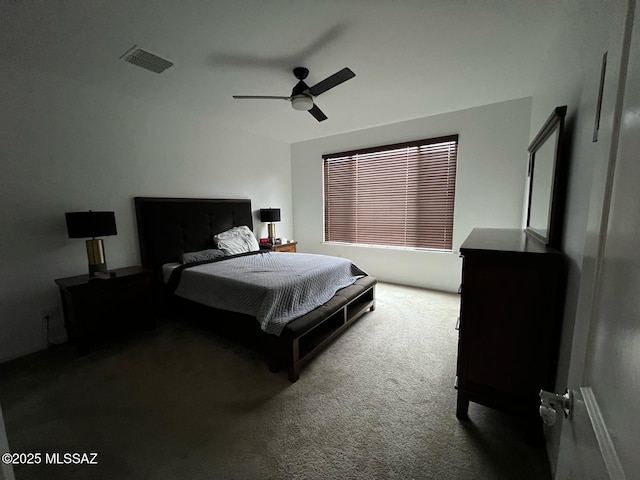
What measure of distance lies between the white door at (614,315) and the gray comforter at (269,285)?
175 centimetres

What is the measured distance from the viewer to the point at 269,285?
89.1 inches

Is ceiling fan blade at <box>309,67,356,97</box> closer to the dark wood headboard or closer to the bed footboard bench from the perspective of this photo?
the bed footboard bench

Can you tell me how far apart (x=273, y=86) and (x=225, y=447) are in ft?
10.4

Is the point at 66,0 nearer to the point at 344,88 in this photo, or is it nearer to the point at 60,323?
the point at 344,88

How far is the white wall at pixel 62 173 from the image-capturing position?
7.58 ft

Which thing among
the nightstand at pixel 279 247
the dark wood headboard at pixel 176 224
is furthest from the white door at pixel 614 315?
the nightstand at pixel 279 247

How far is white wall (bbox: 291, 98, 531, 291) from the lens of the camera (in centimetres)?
327

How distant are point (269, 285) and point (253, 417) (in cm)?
96

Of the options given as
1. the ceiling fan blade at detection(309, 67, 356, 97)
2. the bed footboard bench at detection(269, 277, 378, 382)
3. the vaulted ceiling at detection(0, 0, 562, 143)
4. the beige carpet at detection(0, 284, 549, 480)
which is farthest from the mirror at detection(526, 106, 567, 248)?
the bed footboard bench at detection(269, 277, 378, 382)

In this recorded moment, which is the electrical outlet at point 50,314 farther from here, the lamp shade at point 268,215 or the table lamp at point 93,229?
the lamp shade at point 268,215

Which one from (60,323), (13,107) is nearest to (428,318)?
(60,323)

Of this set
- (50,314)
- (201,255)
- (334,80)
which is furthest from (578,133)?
(50,314)

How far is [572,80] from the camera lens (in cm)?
151

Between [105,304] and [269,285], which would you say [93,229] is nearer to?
[105,304]
